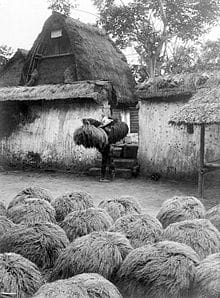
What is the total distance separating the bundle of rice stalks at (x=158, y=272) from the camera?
7.91 ft

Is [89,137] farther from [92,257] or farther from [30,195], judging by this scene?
[92,257]

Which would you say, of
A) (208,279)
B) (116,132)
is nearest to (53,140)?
(116,132)

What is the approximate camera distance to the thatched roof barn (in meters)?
15.9

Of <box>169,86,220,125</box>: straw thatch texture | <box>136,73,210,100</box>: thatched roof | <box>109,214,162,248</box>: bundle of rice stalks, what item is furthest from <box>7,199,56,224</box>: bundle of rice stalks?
<box>136,73,210,100</box>: thatched roof

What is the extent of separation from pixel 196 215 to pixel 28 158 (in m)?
9.91

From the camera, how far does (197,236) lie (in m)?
3.05

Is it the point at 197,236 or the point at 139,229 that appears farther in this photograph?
the point at 139,229

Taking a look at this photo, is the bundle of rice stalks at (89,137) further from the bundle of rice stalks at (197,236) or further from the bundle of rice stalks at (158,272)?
the bundle of rice stalks at (158,272)

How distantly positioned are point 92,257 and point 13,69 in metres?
14.7

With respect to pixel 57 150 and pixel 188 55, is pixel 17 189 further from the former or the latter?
pixel 188 55

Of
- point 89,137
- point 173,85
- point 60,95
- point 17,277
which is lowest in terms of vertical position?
point 17,277

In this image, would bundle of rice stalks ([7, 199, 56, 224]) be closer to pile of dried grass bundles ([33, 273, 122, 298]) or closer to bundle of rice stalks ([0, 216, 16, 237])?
bundle of rice stalks ([0, 216, 16, 237])

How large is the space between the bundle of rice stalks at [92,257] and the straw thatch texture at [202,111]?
5.39m

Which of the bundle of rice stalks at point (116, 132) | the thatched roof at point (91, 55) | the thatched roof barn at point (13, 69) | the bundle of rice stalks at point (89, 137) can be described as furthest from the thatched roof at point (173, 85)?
the thatched roof barn at point (13, 69)
